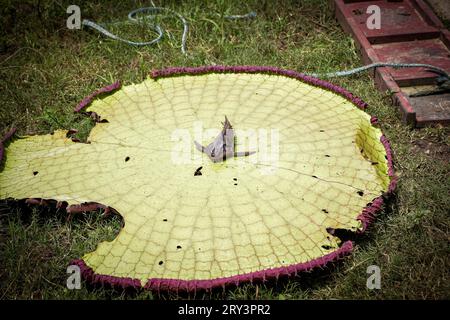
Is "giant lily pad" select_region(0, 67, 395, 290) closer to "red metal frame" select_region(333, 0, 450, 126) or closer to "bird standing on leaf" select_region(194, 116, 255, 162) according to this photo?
"bird standing on leaf" select_region(194, 116, 255, 162)

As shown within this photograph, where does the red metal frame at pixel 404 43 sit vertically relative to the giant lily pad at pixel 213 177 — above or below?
above

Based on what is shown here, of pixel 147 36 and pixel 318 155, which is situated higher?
pixel 147 36

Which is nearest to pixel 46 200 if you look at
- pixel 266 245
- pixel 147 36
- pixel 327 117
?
pixel 266 245

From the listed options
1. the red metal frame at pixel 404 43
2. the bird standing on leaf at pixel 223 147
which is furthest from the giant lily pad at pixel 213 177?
the red metal frame at pixel 404 43

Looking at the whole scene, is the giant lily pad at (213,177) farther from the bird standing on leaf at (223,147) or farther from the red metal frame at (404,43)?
the red metal frame at (404,43)

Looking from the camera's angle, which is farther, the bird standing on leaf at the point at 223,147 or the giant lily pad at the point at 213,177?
the bird standing on leaf at the point at 223,147

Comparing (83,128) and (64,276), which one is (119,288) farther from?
(83,128)
